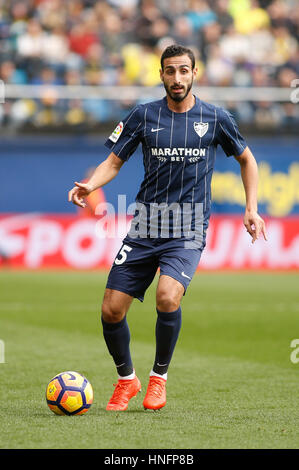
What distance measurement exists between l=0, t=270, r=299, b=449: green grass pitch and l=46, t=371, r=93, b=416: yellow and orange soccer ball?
7 centimetres

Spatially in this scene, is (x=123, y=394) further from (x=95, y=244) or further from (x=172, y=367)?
(x=95, y=244)

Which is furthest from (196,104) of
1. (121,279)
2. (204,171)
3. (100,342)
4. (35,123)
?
(35,123)

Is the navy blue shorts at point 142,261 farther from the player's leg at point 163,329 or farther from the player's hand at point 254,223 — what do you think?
the player's hand at point 254,223

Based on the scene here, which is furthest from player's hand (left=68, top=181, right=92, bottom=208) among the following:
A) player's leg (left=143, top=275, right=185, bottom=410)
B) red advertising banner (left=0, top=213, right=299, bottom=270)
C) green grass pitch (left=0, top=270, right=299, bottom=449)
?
red advertising banner (left=0, top=213, right=299, bottom=270)

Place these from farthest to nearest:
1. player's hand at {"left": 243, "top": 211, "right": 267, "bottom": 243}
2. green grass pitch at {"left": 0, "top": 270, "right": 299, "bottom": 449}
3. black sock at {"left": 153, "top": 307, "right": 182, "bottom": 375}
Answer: player's hand at {"left": 243, "top": 211, "right": 267, "bottom": 243} < black sock at {"left": 153, "top": 307, "right": 182, "bottom": 375} < green grass pitch at {"left": 0, "top": 270, "right": 299, "bottom": 449}

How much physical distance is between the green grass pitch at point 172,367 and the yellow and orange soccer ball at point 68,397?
70 mm

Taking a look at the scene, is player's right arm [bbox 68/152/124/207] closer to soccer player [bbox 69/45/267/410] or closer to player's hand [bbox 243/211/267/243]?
soccer player [bbox 69/45/267/410]

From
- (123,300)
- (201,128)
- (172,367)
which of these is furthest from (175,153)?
(172,367)

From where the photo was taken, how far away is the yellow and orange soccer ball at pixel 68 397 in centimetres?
563

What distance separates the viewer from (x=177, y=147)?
19.8 feet

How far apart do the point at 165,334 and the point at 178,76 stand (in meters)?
1.72

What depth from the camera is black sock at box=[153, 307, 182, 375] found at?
5.93 meters

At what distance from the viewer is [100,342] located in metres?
9.76

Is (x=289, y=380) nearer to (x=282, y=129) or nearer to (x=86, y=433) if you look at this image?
(x=86, y=433)
